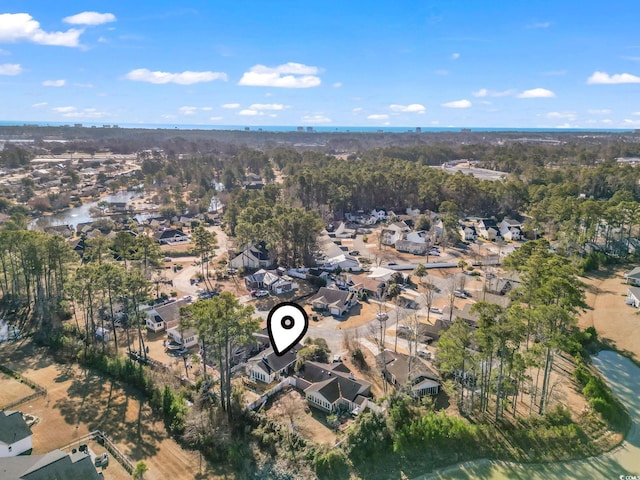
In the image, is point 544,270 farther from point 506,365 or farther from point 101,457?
point 101,457

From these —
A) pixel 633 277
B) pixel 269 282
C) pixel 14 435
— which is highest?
pixel 633 277

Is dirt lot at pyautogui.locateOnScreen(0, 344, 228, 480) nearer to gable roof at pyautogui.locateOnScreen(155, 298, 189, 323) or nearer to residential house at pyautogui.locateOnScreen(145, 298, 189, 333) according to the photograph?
residential house at pyautogui.locateOnScreen(145, 298, 189, 333)

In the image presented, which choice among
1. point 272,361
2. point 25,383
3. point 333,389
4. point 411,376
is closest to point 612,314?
point 411,376

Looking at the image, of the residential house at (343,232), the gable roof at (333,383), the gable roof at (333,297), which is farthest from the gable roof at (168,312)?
the residential house at (343,232)

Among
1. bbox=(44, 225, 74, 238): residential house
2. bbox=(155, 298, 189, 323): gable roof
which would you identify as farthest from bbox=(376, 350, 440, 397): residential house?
bbox=(44, 225, 74, 238): residential house

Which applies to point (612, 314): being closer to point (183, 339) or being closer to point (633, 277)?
point (633, 277)

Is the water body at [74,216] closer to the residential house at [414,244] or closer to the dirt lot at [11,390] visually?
the dirt lot at [11,390]

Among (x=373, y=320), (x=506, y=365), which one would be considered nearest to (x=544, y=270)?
(x=506, y=365)
